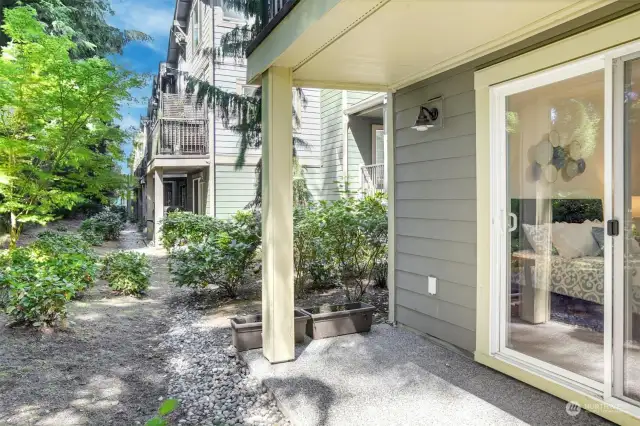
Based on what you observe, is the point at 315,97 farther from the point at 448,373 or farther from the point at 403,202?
the point at 448,373

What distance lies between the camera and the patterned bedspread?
7.95 feet

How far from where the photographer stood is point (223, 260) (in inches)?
233

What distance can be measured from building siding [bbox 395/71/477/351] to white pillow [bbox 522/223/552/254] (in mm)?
387

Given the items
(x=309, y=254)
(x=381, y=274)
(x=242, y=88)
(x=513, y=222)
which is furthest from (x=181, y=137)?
(x=513, y=222)

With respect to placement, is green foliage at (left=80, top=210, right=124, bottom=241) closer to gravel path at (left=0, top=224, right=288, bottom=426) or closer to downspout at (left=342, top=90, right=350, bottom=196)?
downspout at (left=342, top=90, right=350, bottom=196)

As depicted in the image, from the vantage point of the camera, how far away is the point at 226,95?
7.98 m

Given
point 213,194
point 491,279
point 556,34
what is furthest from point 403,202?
point 213,194

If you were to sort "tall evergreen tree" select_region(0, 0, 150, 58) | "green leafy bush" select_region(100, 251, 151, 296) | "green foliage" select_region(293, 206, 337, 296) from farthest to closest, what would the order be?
"tall evergreen tree" select_region(0, 0, 150, 58) → "green leafy bush" select_region(100, 251, 151, 296) → "green foliage" select_region(293, 206, 337, 296)

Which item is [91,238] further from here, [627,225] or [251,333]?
[627,225]

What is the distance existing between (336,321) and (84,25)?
46.2ft

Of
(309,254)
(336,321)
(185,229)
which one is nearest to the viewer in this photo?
(336,321)

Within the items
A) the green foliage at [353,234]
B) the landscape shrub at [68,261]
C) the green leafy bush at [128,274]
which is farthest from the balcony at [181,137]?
the green foliage at [353,234]

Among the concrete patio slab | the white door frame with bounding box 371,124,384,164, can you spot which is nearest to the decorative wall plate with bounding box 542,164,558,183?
the concrete patio slab

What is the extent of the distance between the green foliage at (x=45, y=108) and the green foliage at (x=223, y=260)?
8.24 feet
